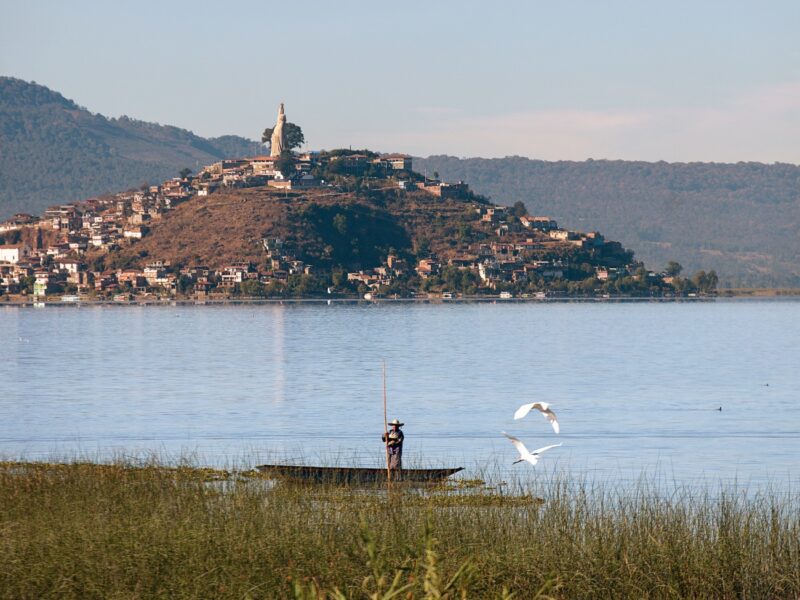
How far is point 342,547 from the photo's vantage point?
52.6ft

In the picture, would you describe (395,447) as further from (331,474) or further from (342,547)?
(342,547)

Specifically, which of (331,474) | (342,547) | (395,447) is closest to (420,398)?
(395,447)

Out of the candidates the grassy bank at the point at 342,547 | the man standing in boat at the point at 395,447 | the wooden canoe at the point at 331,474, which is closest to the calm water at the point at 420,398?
the man standing in boat at the point at 395,447

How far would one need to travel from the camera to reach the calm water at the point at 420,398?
116 ft

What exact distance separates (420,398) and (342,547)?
127ft

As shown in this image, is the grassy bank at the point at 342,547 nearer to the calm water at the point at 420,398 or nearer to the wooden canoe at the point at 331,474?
the wooden canoe at the point at 331,474

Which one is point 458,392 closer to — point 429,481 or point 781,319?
point 429,481

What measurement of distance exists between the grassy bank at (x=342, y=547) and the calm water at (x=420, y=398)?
11972mm

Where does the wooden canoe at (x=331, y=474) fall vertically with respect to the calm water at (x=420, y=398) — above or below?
above

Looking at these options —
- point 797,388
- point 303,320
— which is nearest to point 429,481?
point 797,388

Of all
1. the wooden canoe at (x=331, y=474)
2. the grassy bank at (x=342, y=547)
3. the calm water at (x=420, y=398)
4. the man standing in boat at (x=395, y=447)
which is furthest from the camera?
the calm water at (x=420, y=398)

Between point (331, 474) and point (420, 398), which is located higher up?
point (331, 474)

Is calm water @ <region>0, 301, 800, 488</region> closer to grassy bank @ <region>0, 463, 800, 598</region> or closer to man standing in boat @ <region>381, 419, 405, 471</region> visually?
man standing in boat @ <region>381, 419, 405, 471</region>

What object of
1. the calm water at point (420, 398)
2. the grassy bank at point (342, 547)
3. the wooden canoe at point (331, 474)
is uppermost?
the grassy bank at point (342, 547)
